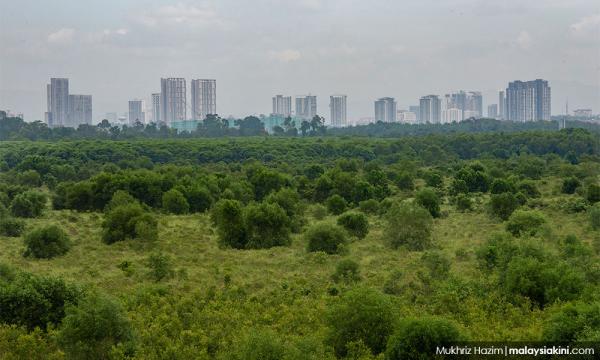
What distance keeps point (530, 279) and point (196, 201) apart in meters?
27.2

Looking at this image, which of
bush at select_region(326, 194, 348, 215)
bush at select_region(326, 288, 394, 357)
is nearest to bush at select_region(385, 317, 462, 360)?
bush at select_region(326, 288, 394, 357)

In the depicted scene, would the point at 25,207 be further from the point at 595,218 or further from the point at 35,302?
the point at 595,218

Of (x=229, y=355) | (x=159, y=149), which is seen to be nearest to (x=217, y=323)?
(x=229, y=355)

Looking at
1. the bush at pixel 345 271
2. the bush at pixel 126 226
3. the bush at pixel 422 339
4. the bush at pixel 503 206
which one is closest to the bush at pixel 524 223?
the bush at pixel 503 206

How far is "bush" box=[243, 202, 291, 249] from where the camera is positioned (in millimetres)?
32656

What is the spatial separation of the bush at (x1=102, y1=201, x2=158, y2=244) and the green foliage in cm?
661

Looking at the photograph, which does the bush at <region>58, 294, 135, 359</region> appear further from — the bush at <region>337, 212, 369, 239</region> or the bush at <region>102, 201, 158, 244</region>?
the bush at <region>337, 212, 369, 239</region>

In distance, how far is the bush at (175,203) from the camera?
42.7 meters

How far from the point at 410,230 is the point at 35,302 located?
57.8ft

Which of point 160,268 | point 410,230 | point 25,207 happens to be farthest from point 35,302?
point 25,207

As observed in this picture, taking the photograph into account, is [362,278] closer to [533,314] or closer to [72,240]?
[533,314]

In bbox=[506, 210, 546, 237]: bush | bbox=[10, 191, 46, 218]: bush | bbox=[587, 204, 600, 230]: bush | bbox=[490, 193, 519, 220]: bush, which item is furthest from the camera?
bbox=[10, 191, 46, 218]: bush

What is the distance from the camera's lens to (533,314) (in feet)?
60.8

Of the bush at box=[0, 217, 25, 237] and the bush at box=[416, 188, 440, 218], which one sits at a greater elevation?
the bush at box=[416, 188, 440, 218]
